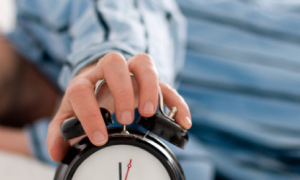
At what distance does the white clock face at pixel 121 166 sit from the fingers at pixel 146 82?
2.2 inches

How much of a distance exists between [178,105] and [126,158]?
0.10m

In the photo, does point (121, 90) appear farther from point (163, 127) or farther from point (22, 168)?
point (22, 168)

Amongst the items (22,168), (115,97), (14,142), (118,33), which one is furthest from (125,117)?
(14,142)

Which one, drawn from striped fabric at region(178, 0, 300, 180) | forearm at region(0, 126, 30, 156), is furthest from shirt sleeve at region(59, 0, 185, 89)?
forearm at region(0, 126, 30, 156)

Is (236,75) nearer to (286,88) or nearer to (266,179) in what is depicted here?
(286,88)

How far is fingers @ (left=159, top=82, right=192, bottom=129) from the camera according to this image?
0.44 meters

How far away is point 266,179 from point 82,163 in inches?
24.6

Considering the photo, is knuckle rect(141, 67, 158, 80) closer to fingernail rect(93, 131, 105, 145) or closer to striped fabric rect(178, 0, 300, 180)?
fingernail rect(93, 131, 105, 145)

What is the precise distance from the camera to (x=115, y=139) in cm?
42

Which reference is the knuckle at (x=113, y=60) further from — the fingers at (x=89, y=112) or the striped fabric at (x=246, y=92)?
the striped fabric at (x=246, y=92)

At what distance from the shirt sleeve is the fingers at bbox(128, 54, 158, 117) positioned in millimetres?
87

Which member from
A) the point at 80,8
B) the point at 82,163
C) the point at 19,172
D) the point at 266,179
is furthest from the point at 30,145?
the point at 266,179

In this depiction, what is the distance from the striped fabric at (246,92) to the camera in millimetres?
900

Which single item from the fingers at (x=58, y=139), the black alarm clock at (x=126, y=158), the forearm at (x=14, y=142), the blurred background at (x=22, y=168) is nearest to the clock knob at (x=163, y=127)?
the black alarm clock at (x=126, y=158)
